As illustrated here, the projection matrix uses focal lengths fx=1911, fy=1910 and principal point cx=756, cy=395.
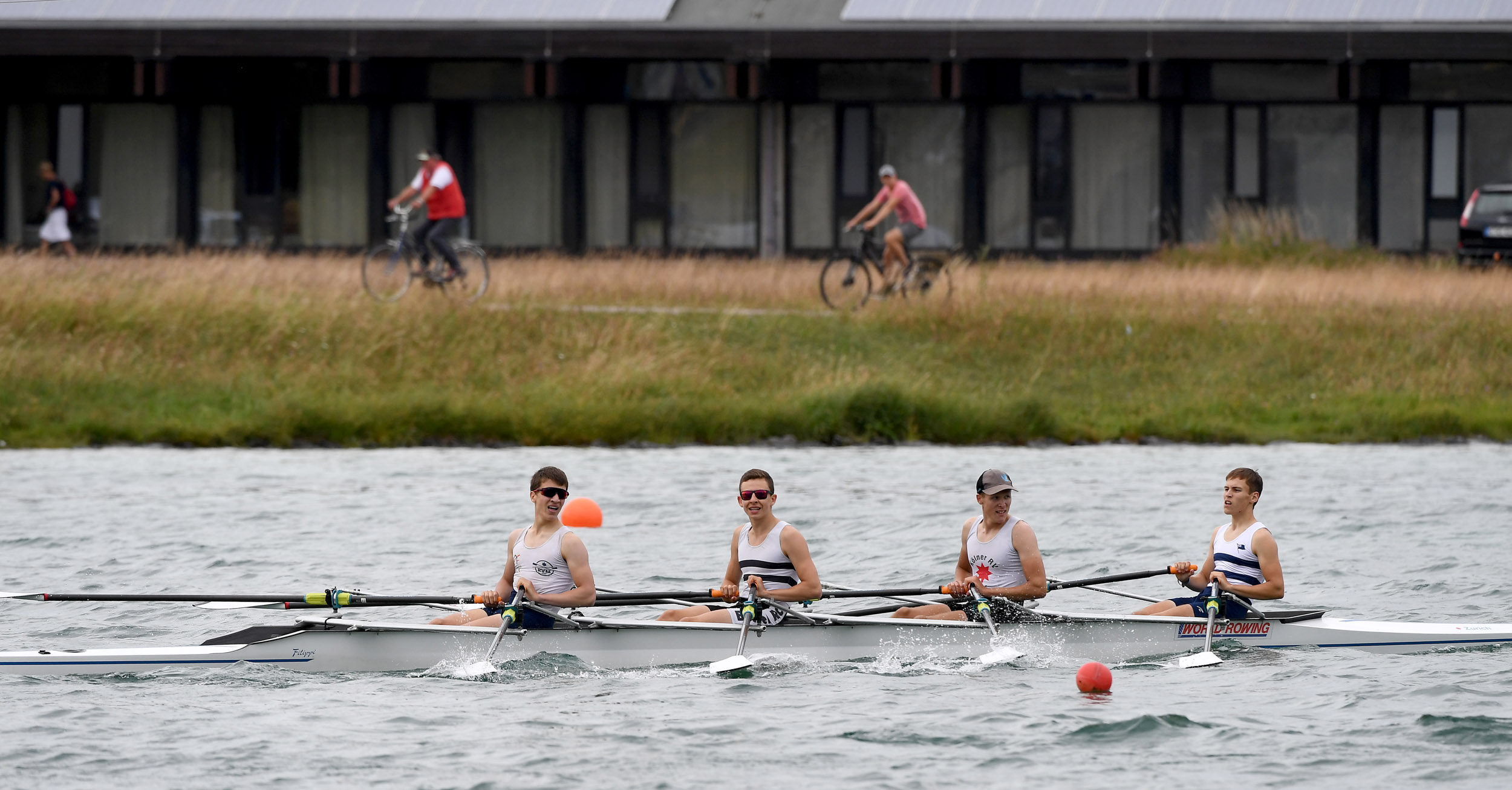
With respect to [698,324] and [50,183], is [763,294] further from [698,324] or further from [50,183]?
[50,183]

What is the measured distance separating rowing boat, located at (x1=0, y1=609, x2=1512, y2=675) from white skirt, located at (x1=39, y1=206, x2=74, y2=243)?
69.1 feet

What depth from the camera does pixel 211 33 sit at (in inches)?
1273

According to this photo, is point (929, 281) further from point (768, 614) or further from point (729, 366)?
point (768, 614)

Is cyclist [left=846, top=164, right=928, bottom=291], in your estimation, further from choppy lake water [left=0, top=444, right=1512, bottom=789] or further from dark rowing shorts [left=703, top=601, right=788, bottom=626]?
dark rowing shorts [left=703, top=601, right=788, bottom=626]

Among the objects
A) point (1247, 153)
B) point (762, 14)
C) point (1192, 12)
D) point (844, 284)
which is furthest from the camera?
point (762, 14)

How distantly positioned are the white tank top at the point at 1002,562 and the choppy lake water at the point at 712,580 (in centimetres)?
53

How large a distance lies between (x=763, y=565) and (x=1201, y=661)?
249 cm

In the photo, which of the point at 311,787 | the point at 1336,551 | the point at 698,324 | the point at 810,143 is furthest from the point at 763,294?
the point at 311,787

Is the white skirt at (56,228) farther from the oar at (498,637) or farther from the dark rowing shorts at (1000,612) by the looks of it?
the dark rowing shorts at (1000,612)

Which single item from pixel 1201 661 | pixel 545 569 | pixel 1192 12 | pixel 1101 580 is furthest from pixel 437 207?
pixel 1192 12

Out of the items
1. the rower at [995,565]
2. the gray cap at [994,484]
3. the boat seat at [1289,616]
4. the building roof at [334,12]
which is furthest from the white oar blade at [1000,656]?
the building roof at [334,12]

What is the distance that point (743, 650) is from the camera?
10.4m

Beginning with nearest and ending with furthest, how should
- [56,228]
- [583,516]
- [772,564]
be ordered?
[583,516] < [772,564] < [56,228]

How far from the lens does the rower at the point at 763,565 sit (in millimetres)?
10617
